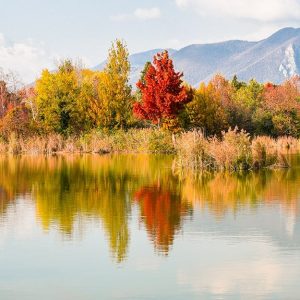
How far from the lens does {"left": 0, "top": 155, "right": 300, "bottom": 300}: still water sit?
9578mm

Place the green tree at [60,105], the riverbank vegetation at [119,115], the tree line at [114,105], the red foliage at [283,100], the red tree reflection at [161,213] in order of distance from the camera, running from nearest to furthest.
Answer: the red tree reflection at [161,213]
the riverbank vegetation at [119,115]
the tree line at [114,105]
the green tree at [60,105]
the red foliage at [283,100]

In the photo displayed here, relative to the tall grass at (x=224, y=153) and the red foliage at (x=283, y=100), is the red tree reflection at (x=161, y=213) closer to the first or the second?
the tall grass at (x=224, y=153)

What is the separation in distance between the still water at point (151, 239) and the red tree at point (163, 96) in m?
20.9

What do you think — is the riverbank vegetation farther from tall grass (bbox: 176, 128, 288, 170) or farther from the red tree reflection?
the red tree reflection

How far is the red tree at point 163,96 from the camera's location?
43.8 meters

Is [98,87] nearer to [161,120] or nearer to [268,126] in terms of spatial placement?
[161,120]

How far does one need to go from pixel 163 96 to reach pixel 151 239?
31.7 metres

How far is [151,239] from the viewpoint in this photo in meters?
12.8

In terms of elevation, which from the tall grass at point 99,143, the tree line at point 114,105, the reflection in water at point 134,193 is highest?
the tree line at point 114,105

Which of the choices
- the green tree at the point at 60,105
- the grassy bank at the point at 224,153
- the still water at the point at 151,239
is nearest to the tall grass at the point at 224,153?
the grassy bank at the point at 224,153

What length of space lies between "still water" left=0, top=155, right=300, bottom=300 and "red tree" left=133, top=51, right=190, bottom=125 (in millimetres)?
20894

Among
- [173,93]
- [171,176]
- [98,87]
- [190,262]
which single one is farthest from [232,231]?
[98,87]

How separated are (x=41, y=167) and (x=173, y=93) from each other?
617 inches

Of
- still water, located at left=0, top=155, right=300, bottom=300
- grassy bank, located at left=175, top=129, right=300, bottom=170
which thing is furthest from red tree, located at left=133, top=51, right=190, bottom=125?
still water, located at left=0, top=155, right=300, bottom=300
